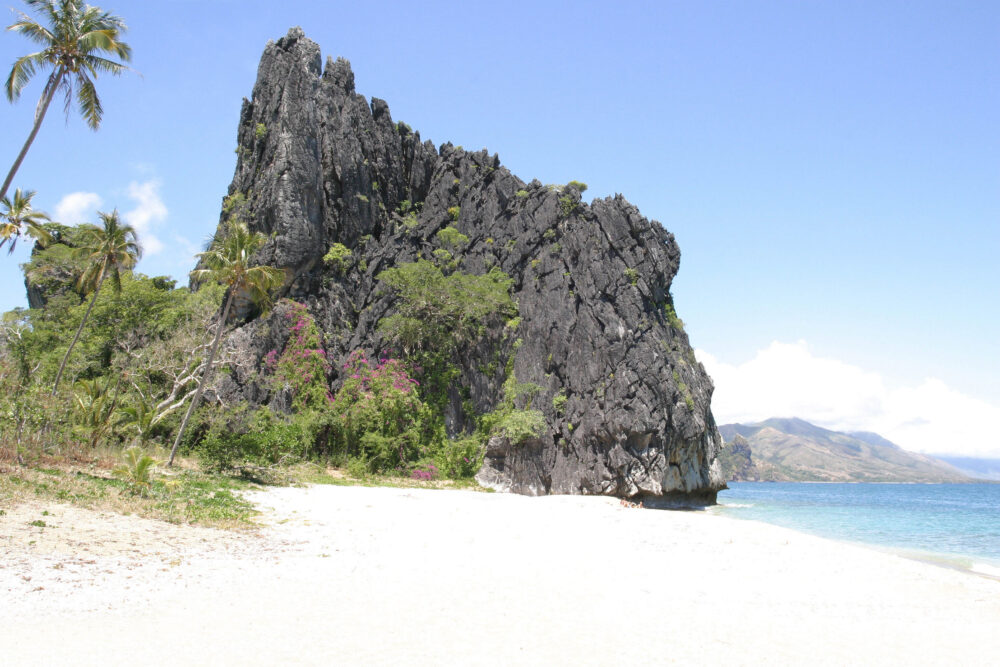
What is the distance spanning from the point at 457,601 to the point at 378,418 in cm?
2243

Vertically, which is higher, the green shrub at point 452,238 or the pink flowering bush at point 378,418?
the green shrub at point 452,238

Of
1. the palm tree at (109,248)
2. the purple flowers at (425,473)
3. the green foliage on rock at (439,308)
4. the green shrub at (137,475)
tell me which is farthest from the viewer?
the green foliage on rock at (439,308)

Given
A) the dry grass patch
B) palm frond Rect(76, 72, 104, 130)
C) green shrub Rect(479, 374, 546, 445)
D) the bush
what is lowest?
the dry grass patch

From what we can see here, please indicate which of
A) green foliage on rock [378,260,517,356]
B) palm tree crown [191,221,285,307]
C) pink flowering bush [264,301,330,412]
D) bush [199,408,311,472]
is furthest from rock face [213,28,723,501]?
palm tree crown [191,221,285,307]

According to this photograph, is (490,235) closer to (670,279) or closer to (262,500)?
(670,279)

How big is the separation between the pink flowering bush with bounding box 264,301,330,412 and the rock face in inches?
33.6

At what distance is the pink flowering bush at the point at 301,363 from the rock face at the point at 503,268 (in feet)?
2.80

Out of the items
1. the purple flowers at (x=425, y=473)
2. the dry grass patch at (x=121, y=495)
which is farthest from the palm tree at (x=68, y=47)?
the purple flowers at (x=425, y=473)

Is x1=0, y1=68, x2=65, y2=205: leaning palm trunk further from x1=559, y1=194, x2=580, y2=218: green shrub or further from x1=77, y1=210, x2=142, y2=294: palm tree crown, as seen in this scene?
x1=559, y1=194, x2=580, y2=218: green shrub

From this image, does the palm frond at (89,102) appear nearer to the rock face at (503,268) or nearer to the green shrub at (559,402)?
the rock face at (503,268)

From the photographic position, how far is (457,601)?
304 inches

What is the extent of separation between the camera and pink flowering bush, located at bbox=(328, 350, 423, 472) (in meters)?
28.9

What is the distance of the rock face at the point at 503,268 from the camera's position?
27.2 metres

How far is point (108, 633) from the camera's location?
226 inches
